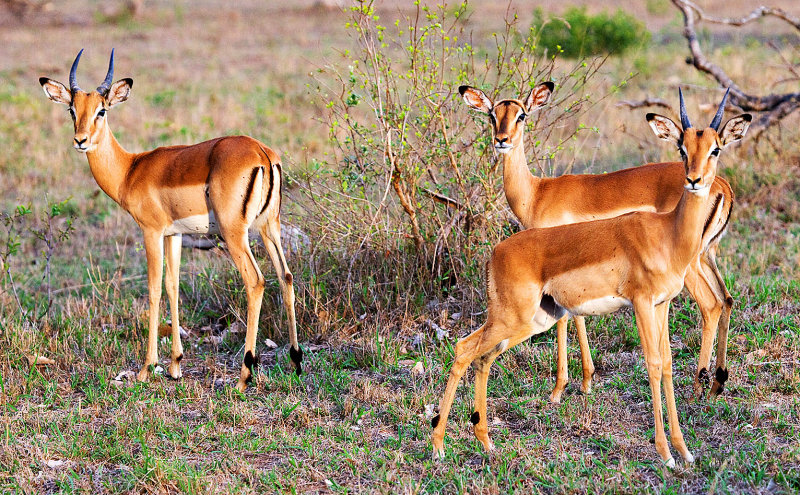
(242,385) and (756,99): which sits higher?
(756,99)

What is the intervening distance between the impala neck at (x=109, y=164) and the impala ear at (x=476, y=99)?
254 centimetres

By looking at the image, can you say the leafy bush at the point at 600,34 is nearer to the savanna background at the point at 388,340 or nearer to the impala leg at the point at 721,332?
the savanna background at the point at 388,340

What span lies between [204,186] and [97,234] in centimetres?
394

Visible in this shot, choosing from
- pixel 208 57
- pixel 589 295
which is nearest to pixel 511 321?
pixel 589 295

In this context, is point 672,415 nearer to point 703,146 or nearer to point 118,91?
point 703,146

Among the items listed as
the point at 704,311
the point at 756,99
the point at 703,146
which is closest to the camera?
the point at 703,146

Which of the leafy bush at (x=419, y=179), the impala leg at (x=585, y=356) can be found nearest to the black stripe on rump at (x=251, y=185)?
the leafy bush at (x=419, y=179)

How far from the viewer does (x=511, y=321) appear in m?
4.70

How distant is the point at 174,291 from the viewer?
6.37 metres

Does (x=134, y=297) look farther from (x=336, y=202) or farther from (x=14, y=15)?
(x=14, y=15)

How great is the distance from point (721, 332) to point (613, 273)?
1.38 m

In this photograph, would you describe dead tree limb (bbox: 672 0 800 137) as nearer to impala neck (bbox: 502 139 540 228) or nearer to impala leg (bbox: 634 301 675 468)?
impala neck (bbox: 502 139 540 228)

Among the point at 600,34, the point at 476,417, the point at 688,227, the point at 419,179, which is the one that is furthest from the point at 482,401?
the point at 600,34

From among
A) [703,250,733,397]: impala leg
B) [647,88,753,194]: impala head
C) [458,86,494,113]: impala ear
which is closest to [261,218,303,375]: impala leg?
[458,86,494,113]: impala ear
